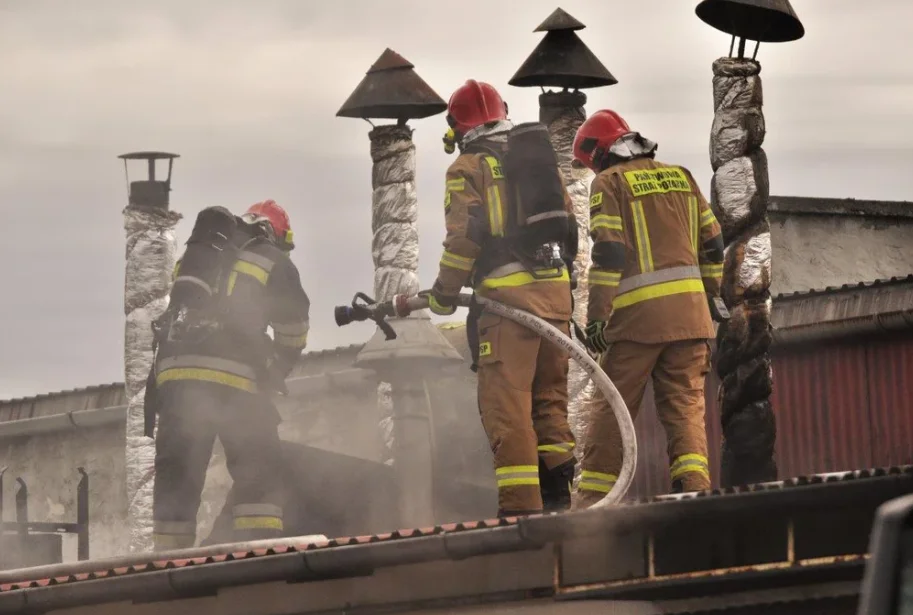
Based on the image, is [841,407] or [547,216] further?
[841,407]

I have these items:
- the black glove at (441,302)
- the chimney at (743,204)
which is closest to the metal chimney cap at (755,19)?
the chimney at (743,204)

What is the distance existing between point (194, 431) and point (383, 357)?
2.09m

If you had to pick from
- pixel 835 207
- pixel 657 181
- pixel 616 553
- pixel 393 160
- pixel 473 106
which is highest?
pixel 835 207

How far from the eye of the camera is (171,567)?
6.47 meters

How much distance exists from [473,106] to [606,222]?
0.82 metres

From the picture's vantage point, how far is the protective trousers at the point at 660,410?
826 cm

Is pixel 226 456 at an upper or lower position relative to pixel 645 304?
lower

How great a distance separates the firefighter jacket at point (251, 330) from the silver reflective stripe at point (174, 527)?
0.74 meters

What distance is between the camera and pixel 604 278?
822 centimetres

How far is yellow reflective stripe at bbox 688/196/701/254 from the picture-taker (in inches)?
336

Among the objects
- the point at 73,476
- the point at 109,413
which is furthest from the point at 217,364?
the point at 73,476

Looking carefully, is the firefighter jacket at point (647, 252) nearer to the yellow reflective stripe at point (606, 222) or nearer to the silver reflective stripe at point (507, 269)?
the yellow reflective stripe at point (606, 222)

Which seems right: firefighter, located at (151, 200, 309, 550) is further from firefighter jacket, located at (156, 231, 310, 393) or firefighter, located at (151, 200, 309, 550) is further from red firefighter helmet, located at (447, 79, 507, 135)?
red firefighter helmet, located at (447, 79, 507, 135)

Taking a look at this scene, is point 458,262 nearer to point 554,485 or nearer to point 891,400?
point 554,485
